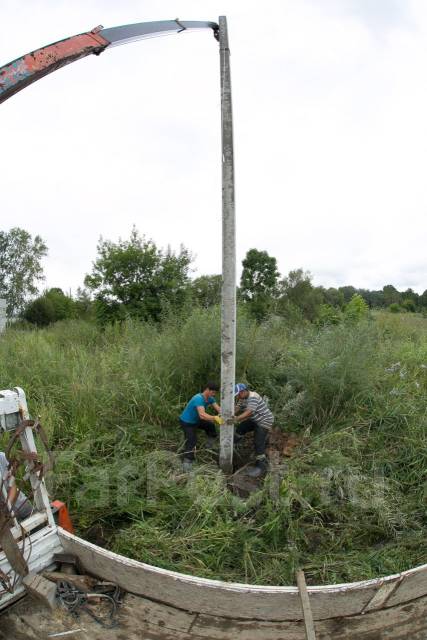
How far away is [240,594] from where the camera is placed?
2.90m

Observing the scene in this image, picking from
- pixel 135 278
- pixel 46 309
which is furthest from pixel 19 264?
pixel 135 278

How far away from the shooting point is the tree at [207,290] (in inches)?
304

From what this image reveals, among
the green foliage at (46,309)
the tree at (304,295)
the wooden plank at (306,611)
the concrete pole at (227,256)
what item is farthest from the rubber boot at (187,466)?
the green foliage at (46,309)

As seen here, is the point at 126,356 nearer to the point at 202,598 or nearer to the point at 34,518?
the point at 34,518

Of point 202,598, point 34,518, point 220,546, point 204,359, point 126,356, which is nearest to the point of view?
point 202,598

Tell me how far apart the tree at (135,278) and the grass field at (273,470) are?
3.55m

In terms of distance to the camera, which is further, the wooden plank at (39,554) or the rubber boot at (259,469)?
the rubber boot at (259,469)

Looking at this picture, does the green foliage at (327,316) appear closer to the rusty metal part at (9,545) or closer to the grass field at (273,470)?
the grass field at (273,470)

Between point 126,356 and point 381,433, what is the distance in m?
3.65

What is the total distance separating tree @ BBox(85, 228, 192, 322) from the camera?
10.3 m

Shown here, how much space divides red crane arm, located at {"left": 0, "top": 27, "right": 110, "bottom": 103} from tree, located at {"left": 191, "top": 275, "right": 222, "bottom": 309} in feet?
15.5

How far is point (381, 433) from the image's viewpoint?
4.79 meters

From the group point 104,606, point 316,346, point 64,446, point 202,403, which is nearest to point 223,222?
point 202,403

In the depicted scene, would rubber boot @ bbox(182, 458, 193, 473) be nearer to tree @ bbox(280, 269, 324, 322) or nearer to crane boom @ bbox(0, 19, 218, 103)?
crane boom @ bbox(0, 19, 218, 103)
